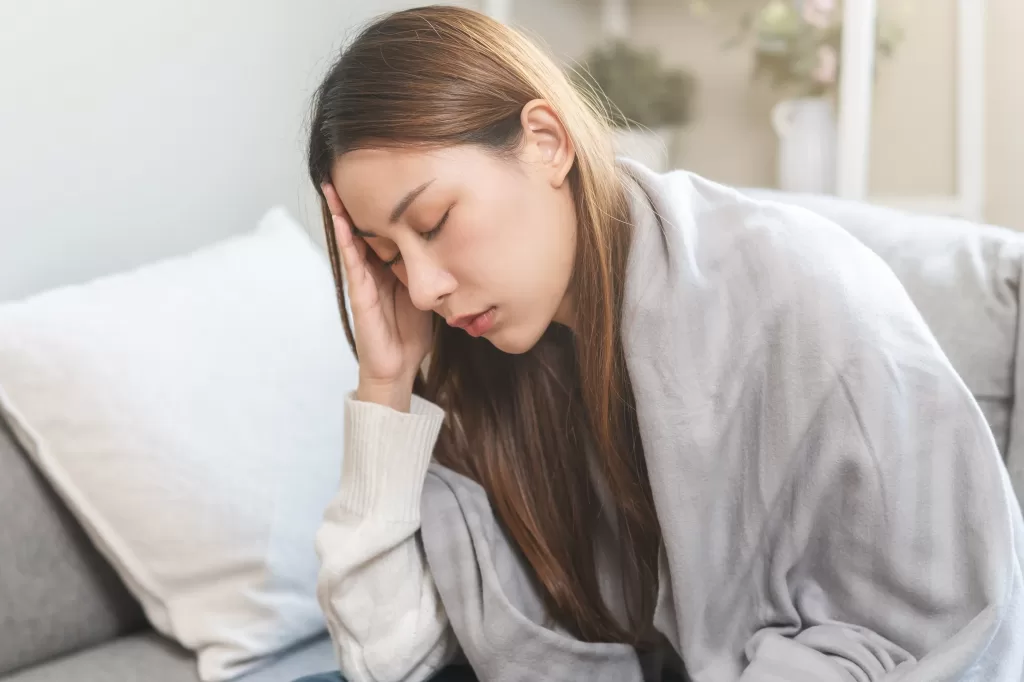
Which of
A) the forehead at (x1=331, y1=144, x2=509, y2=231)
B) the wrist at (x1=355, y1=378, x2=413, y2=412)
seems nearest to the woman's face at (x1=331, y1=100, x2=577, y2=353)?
the forehead at (x1=331, y1=144, x2=509, y2=231)

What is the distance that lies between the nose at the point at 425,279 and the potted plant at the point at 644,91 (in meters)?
1.27

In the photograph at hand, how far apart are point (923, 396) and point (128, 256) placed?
115 centimetres

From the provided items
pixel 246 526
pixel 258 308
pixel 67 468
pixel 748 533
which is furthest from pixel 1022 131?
pixel 67 468

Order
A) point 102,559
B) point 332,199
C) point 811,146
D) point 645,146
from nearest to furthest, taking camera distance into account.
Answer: point 332,199, point 102,559, point 811,146, point 645,146

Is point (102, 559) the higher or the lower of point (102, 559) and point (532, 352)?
the lower

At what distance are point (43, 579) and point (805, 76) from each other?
64.6 inches

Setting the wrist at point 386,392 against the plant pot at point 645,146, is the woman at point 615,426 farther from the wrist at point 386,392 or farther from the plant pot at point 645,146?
the plant pot at point 645,146

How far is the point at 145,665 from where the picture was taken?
1154 millimetres

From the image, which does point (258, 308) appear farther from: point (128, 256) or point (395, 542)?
point (395, 542)

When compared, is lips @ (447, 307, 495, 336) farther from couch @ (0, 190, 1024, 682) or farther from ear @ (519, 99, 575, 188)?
couch @ (0, 190, 1024, 682)

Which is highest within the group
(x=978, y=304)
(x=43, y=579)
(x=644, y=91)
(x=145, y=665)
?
(x=644, y=91)

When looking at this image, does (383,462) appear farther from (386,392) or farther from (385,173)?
(385,173)

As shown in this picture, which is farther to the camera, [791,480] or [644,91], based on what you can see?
[644,91]

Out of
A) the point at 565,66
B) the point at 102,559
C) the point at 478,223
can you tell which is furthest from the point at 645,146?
the point at 102,559
